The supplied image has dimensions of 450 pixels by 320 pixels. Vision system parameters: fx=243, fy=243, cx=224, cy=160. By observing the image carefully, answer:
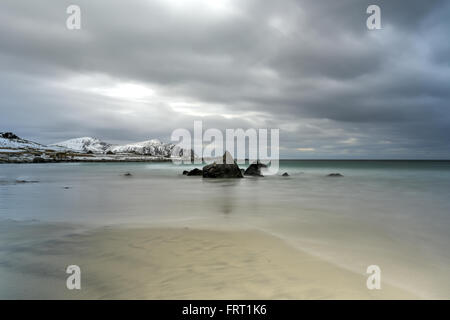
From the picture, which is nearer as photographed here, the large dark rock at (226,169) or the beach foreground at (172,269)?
the beach foreground at (172,269)

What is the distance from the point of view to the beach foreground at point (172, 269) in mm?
3658

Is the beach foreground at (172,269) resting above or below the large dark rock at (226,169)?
below

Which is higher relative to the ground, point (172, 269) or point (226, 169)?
point (226, 169)

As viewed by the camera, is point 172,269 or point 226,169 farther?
point 226,169

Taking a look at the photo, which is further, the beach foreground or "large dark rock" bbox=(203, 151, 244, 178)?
"large dark rock" bbox=(203, 151, 244, 178)

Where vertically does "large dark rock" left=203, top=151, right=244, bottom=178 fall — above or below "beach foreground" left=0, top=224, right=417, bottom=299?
above

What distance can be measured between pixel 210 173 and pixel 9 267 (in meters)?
23.2

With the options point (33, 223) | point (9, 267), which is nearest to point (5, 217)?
point (33, 223)

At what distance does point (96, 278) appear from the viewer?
13.4 feet

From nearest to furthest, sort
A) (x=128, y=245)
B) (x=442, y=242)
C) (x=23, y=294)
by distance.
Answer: (x=23, y=294)
(x=128, y=245)
(x=442, y=242)

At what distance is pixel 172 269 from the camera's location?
14.4 feet

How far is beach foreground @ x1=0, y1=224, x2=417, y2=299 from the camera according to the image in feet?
12.0
